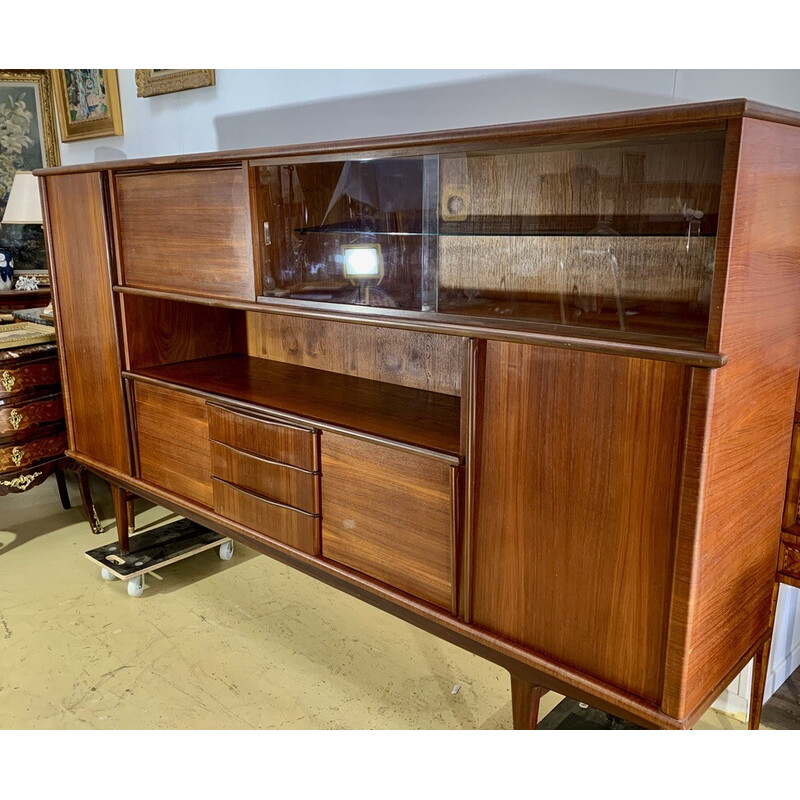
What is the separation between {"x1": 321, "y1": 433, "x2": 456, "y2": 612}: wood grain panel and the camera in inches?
58.4

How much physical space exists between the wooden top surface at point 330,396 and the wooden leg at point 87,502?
65cm

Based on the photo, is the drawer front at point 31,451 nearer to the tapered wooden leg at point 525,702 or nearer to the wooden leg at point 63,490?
the wooden leg at point 63,490

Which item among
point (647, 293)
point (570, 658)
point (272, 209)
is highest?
point (272, 209)

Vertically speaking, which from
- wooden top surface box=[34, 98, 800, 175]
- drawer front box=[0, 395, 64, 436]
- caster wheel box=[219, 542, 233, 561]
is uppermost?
wooden top surface box=[34, 98, 800, 175]

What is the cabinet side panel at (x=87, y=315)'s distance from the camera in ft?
7.06

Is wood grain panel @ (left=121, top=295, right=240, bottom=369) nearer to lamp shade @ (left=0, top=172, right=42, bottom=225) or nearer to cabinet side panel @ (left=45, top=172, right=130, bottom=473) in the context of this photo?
cabinet side panel @ (left=45, top=172, right=130, bottom=473)

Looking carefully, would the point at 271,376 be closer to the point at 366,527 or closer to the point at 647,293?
the point at 366,527

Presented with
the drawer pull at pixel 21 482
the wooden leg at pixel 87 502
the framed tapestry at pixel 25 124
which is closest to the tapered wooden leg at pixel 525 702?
the wooden leg at pixel 87 502

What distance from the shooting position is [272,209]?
66.4 inches

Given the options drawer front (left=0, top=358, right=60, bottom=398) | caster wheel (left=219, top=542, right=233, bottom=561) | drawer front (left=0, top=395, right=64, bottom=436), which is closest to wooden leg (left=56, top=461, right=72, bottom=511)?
drawer front (left=0, top=395, right=64, bottom=436)

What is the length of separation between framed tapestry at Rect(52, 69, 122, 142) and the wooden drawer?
5.82 ft

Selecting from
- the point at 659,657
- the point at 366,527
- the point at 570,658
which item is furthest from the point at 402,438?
the point at 659,657

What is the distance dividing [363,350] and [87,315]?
900 mm

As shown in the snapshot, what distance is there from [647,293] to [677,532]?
1.33 feet
